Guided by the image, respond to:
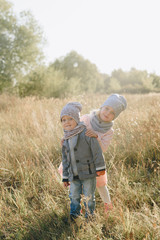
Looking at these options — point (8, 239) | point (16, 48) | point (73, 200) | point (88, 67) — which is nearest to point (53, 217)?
point (73, 200)

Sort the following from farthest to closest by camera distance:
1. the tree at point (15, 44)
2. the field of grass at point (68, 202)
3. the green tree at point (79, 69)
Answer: the green tree at point (79, 69) < the tree at point (15, 44) < the field of grass at point (68, 202)

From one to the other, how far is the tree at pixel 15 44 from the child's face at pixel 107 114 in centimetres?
1620

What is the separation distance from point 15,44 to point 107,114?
1695cm

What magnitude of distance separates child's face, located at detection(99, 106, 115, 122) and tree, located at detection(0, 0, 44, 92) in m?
16.2

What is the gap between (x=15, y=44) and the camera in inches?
653

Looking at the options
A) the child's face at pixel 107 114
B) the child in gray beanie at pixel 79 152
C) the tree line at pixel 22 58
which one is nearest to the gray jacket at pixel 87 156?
the child in gray beanie at pixel 79 152

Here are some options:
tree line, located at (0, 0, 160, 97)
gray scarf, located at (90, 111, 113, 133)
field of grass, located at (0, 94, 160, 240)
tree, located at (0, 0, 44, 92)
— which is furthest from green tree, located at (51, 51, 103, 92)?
gray scarf, located at (90, 111, 113, 133)

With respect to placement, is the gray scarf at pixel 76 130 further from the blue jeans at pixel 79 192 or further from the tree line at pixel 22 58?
the tree line at pixel 22 58

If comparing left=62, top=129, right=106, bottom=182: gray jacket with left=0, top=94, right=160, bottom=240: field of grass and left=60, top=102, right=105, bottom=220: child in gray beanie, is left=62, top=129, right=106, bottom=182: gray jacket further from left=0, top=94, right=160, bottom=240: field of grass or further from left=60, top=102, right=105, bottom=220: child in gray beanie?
left=0, top=94, right=160, bottom=240: field of grass

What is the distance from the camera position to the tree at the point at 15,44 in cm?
1628

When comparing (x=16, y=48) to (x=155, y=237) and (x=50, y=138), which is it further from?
(x=155, y=237)

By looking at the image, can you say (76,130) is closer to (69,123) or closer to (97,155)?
(69,123)

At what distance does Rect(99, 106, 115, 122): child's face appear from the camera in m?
2.02

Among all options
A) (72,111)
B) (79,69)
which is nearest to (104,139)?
(72,111)
